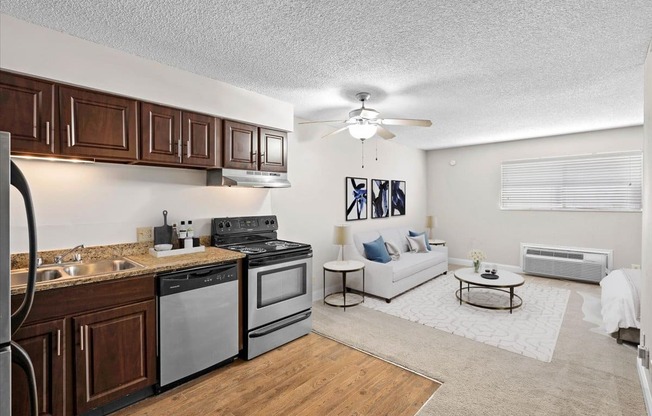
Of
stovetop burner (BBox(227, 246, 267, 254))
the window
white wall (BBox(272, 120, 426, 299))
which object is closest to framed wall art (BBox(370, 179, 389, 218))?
white wall (BBox(272, 120, 426, 299))

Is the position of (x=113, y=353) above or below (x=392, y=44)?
below

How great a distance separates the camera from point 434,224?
6.69 meters

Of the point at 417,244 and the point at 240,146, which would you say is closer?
the point at 240,146

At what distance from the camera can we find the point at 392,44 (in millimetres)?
2254

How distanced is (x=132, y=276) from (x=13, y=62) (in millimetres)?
1517

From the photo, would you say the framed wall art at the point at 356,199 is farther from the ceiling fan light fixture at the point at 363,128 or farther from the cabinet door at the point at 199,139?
the cabinet door at the point at 199,139

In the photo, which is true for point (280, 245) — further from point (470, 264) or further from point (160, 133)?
point (470, 264)

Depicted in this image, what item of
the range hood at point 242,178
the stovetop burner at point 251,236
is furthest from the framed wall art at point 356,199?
the range hood at point 242,178

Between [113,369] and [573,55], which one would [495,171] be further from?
[113,369]

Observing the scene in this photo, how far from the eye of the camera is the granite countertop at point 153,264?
1.82 metres

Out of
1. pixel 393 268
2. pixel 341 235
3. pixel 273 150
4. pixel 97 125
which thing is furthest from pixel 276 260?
pixel 393 268

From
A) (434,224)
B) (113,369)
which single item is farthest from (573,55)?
(434,224)

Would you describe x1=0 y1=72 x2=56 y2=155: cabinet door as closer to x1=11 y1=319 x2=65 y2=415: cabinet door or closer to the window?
x1=11 y1=319 x2=65 y2=415: cabinet door

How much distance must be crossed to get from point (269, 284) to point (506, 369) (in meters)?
2.19
